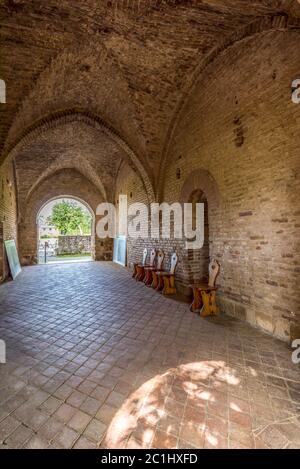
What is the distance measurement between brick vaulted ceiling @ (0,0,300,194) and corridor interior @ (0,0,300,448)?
0.03 m

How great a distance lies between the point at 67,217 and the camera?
2109cm

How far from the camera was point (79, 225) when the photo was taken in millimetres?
22000

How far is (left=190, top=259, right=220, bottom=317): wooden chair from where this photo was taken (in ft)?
14.1

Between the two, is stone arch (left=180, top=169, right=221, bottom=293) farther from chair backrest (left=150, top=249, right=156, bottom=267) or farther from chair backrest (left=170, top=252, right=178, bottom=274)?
chair backrest (left=150, top=249, right=156, bottom=267)

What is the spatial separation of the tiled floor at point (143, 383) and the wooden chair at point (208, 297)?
→ 0.84ft

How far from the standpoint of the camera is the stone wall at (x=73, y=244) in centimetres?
1775

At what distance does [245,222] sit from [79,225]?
19924 millimetres

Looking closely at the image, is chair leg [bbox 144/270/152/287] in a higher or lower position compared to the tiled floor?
higher

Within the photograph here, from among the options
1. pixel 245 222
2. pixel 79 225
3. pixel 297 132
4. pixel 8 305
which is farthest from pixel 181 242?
pixel 79 225

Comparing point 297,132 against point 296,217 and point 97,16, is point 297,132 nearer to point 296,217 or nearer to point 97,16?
point 296,217

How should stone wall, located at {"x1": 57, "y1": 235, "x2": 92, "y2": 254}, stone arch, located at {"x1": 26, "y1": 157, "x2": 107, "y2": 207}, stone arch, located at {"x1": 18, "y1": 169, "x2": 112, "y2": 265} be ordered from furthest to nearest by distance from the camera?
stone wall, located at {"x1": 57, "y1": 235, "x2": 92, "y2": 254}
stone arch, located at {"x1": 18, "y1": 169, "x2": 112, "y2": 265}
stone arch, located at {"x1": 26, "y1": 157, "x2": 107, "y2": 207}

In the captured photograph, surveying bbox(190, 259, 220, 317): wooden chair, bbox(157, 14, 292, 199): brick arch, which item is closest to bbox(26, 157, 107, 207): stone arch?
bbox(157, 14, 292, 199): brick arch

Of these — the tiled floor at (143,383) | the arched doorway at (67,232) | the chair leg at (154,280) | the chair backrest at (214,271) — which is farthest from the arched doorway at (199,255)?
the arched doorway at (67,232)

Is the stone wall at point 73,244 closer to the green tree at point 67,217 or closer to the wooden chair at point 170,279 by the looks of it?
the green tree at point 67,217
